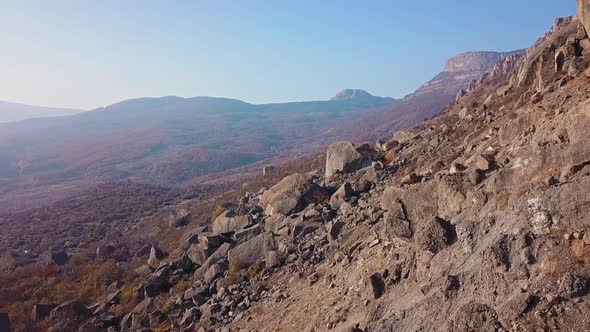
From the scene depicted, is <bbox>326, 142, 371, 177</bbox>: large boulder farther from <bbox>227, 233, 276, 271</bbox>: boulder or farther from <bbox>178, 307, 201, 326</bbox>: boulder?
<bbox>178, 307, 201, 326</bbox>: boulder

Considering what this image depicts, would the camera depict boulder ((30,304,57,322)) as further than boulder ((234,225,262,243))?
No

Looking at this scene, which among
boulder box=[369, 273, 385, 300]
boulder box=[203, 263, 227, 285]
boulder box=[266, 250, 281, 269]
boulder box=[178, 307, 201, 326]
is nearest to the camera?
boulder box=[369, 273, 385, 300]

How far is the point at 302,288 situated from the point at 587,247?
681 centimetres

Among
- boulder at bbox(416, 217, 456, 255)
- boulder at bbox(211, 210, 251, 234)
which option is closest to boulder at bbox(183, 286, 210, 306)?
boulder at bbox(211, 210, 251, 234)

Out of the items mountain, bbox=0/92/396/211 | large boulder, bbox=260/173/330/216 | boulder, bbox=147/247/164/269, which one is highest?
large boulder, bbox=260/173/330/216

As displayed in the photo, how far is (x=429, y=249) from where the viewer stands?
24.7ft

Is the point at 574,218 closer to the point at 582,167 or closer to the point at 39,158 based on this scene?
the point at 582,167

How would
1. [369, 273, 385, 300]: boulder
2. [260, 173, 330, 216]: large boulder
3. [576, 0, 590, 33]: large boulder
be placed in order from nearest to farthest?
[369, 273, 385, 300]: boulder
[576, 0, 590, 33]: large boulder
[260, 173, 330, 216]: large boulder

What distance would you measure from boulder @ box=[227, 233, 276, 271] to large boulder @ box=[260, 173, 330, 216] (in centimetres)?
225

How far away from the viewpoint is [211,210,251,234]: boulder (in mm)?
18469

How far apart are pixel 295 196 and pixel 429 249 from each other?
33.6 feet

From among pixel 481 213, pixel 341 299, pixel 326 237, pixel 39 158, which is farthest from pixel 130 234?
pixel 39 158

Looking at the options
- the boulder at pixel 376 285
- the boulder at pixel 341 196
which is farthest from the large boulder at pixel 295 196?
the boulder at pixel 376 285

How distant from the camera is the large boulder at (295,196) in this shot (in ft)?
56.6
